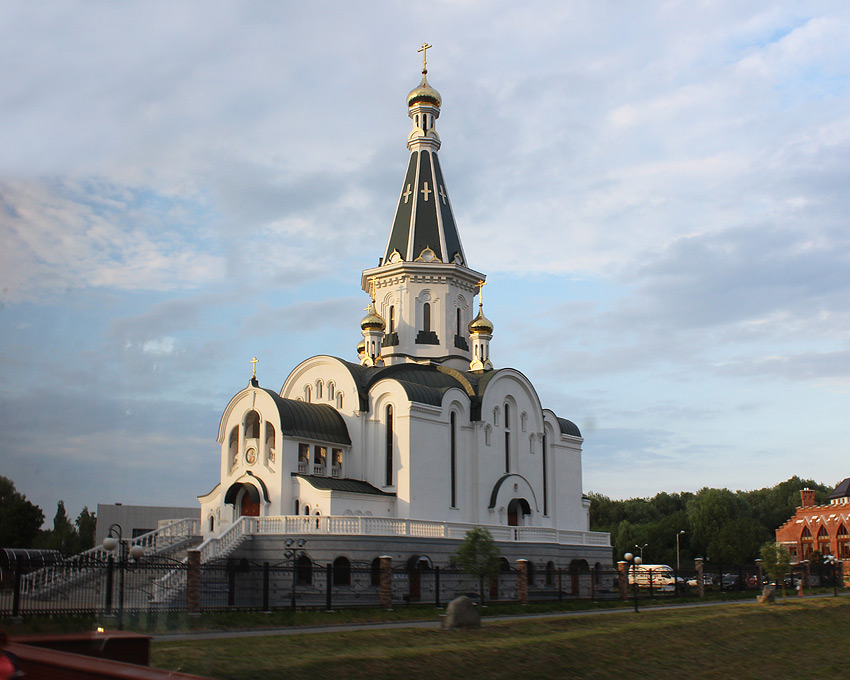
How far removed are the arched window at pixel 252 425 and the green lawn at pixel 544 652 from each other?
17.5 m

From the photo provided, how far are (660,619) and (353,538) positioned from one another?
→ 1113 cm

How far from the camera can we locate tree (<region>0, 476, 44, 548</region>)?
50.1 metres

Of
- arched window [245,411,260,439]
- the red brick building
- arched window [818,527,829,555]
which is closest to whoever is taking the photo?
arched window [245,411,260,439]

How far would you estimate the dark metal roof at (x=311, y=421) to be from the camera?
112 feet

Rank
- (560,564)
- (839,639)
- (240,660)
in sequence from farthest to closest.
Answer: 1. (560,564)
2. (839,639)
3. (240,660)

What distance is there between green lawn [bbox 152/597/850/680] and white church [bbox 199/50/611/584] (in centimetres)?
1216

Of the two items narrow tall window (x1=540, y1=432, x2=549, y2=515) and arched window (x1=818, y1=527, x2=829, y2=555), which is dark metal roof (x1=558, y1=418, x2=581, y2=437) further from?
arched window (x1=818, y1=527, x2=829, y2=555)

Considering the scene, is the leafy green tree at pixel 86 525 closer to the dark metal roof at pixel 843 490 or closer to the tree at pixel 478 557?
the tree at pixel 478 557

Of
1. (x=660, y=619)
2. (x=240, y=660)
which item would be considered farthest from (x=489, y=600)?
(x=240, y=660)

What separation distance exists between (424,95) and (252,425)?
1965cm

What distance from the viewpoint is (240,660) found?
13.5m

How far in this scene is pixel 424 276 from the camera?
42219 millimetres

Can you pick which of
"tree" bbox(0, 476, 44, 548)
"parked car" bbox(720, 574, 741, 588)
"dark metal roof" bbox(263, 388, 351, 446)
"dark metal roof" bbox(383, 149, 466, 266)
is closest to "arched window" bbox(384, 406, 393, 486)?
"dark metal roof" bbox(263, 388, 351, 446)

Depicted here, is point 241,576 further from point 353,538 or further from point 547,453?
point 547,453
